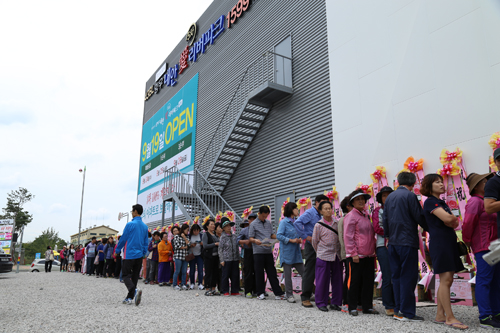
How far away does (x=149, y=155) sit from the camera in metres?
22.0

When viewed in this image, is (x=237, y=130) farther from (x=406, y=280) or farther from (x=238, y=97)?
(x=406, y=280)

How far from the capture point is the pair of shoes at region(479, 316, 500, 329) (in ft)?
12.0

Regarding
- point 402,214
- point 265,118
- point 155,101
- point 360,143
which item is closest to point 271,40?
point 265,118

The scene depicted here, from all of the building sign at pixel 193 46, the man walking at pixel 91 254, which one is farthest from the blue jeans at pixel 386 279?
the man walking at pixel 91 254

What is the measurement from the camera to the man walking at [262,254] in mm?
6629

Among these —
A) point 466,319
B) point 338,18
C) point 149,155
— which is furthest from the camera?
point 149,155

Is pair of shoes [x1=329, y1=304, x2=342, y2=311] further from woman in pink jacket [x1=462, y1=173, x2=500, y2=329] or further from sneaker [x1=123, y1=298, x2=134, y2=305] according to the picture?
sneaker [x1=123, y1=298, x2=134, y2=305]

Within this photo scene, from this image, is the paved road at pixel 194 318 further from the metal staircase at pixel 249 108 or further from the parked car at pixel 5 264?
the parked car at pixel 5 264

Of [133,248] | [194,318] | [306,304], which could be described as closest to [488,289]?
[306,304]

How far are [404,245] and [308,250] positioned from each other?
199 centimetres

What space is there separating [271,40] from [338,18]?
330 centimetres

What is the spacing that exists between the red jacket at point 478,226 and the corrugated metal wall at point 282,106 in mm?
5257

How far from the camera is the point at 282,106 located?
37.9ft

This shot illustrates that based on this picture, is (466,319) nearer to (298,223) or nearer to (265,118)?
(298,223)
